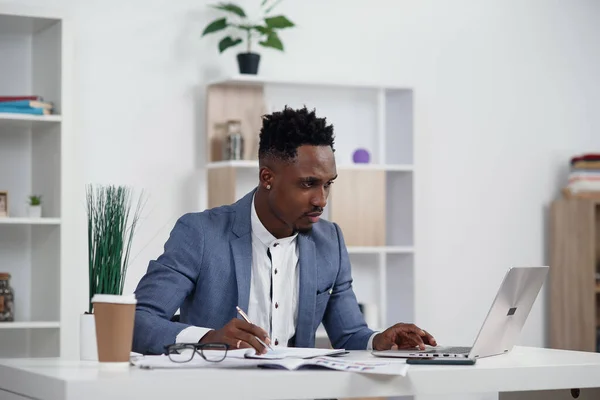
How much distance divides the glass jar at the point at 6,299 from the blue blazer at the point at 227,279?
1.51 metres

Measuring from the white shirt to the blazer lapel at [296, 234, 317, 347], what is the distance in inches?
1.0

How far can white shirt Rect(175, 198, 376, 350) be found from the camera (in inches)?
109

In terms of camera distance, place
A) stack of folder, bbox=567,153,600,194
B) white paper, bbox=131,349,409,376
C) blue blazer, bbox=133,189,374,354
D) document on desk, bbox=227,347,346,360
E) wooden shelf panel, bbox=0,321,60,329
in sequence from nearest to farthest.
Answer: white paper, bbox=131,349,409,376
document on desk, bbox=227,347,346,360
blue blazer, bbox=133,189,374,354
wooden shelf panel, bbox=0,321,60,329
stack of folder, bbox=567,153,600,194

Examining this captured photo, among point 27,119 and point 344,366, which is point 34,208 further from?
point 344,366

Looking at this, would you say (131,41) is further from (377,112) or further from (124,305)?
(124,305)

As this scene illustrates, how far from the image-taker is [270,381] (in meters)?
1.83

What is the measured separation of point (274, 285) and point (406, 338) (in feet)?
1.51

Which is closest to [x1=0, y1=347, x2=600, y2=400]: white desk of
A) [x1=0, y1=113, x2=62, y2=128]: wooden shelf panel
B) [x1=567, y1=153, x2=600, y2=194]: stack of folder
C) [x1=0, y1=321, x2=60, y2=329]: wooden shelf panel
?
[x1=0, y1=321, x2=60, y2=329]: wooden shelf panel

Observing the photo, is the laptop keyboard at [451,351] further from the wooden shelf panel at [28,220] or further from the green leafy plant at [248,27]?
the green leafy plant at [248,27]

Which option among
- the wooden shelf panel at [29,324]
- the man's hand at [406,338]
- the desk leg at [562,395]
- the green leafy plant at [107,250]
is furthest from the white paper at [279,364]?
the wooden shelf panel at [29,324]

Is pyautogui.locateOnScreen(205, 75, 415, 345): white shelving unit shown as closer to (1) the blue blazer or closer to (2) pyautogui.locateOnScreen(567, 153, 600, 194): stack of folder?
(2) pyautogui.locateOnScreen(567, 153, 600, 194): stack of folder

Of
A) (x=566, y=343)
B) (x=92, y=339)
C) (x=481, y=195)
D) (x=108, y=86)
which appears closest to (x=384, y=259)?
(x=481, y=195)

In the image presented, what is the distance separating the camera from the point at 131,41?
450 centimetres

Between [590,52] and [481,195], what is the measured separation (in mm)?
1062
